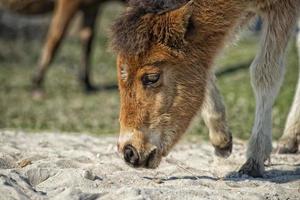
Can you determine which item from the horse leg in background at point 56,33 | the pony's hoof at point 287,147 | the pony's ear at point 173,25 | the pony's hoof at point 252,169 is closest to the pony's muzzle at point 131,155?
the pony's ear at point 173,25

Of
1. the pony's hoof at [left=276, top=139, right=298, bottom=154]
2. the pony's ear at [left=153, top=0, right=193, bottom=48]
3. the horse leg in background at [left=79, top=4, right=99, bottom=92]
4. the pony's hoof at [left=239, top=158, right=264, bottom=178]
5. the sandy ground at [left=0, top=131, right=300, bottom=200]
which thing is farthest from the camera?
the horse leg in background at [left=79, top=4, right=99, bottom=92]

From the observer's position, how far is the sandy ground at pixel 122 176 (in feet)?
18.4

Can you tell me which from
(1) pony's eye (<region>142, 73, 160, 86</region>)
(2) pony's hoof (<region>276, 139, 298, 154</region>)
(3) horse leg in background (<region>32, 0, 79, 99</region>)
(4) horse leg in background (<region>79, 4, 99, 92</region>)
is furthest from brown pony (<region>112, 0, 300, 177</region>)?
(4) horse leg in background (<region>79, 4, 99, 92</region>)

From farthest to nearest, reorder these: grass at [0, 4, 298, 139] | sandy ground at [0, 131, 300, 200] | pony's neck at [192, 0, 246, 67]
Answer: grass at [0, 4, 298, 139] < pony's neck at [192, 0, 246, 67] < sandy ground at [0, 131, 300, 200]

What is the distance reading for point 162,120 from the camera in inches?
247

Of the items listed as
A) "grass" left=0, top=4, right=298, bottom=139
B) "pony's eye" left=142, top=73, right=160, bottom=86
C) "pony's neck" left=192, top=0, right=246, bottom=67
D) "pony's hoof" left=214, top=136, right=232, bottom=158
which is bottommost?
"grass" left=0, top=4, right=298, bottom=139

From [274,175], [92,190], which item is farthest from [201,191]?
[274,175]

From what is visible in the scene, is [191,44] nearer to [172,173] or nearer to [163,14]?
[163,14]

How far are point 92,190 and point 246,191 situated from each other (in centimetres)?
121

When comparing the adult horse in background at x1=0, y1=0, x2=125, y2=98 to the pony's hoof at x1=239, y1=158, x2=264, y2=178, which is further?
the adult horse in background at x1=0, y1=0, x2=125, y2=98

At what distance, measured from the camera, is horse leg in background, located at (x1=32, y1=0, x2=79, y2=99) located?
15.4 metres

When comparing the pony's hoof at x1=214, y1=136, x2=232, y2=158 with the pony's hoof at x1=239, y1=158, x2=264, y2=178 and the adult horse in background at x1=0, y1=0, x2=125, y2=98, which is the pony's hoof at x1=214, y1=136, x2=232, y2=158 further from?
the adult horse in background at x1=0, y1=0, x2=125, y2=98

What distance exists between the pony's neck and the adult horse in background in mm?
9028

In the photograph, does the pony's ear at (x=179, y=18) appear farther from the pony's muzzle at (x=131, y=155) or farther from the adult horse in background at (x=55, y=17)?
the adult horse in background at (x=55, y=17)
